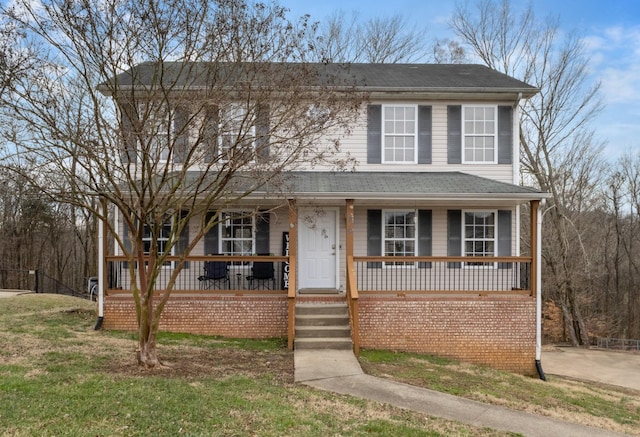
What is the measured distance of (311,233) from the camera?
1167 cm

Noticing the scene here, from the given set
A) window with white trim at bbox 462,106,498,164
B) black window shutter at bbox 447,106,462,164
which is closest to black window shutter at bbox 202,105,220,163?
black window shutter at bbox 447,106,462,164

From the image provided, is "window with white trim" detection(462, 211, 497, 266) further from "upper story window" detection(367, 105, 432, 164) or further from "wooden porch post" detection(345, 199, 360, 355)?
"wooden porch post" detection(345, 199, 360, 355)

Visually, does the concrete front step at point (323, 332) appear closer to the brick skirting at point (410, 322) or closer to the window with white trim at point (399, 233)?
the brick skirting at point (410, 322)

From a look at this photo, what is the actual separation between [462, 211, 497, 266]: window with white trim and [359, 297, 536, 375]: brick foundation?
1.85 meters

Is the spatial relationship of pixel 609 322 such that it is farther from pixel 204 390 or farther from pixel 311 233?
pixel 204 390

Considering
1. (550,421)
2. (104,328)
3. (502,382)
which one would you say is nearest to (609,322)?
(502,382)

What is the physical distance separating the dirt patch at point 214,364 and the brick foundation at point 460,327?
7.72ft

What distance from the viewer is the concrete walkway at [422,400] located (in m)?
5.62

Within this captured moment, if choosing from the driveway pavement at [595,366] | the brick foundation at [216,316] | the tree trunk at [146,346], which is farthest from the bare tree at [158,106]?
the driveway pavement at [595,366]

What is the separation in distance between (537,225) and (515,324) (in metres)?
2.19

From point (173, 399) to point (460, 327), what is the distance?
6598 millimetres

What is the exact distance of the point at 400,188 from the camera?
34.5 feet

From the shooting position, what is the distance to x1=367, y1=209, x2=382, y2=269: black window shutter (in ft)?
38.5

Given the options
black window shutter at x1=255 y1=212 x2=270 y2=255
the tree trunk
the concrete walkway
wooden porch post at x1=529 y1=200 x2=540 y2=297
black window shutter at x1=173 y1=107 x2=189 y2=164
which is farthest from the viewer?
black window shutter at x1=255 y1=212 x2=270 y2=255
